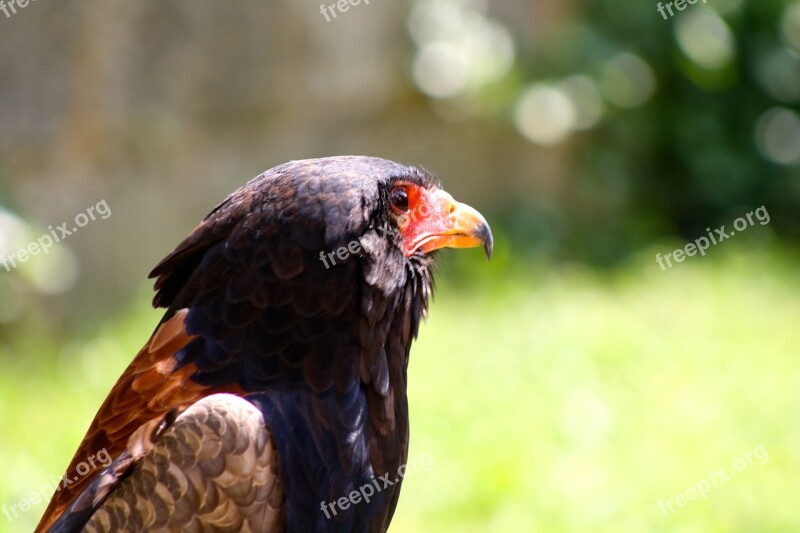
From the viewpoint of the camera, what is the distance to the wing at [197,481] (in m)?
2.63

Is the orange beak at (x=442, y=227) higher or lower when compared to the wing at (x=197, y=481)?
higher

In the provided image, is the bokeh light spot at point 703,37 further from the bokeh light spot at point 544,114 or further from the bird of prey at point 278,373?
the bird of prey at point 278,373

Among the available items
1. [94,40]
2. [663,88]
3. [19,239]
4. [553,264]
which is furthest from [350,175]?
[663,88]

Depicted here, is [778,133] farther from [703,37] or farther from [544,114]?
[544,114]

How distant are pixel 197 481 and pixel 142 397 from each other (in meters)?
0.35

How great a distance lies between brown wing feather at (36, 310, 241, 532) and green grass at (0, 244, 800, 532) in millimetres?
1533

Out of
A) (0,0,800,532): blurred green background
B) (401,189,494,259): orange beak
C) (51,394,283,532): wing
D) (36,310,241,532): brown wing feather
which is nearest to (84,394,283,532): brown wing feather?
(51,394,283,532): wing

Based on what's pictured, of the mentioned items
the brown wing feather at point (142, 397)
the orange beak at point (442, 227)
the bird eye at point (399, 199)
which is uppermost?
the bird eye at point (399, 199)

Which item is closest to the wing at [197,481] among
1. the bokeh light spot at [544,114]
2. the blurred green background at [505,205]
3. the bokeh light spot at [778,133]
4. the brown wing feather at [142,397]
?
the brown wing feather at [142,397]

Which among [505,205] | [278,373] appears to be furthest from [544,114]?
[278,373]

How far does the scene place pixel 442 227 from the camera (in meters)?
3.12

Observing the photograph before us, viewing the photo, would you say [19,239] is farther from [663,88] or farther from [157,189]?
[663,88]

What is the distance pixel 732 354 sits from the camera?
245 inches

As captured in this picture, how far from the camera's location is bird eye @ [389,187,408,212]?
3025mm
